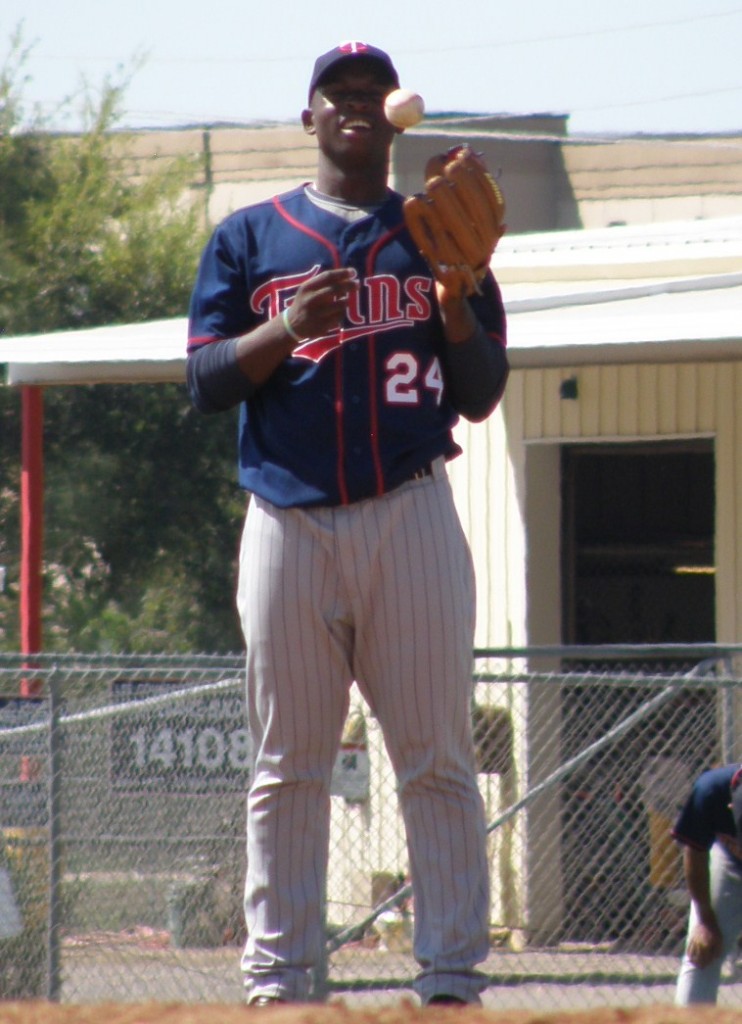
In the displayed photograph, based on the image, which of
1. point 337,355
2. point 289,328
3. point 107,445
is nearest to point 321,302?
point 289,328

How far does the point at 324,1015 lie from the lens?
2.12 m

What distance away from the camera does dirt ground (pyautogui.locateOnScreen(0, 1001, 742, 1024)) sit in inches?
82.0

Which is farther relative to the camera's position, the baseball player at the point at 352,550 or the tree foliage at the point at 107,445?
the tree foliage at the point at 107,445

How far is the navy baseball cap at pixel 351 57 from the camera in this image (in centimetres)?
358

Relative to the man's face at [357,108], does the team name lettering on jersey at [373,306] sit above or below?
below

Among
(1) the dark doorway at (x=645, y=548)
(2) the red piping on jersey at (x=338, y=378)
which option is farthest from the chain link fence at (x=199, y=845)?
(1) the dark doorway at (x=645, y=548)

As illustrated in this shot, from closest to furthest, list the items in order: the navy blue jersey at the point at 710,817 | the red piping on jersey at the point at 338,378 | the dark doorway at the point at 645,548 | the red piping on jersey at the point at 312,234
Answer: the red piping on jersey at the point at 338,378, the red piping on jersey at the point at 312,234, the navy blue jersey at the point at 710,817, the dark doorway at the point at 645,548

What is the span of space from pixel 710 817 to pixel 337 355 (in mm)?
2740

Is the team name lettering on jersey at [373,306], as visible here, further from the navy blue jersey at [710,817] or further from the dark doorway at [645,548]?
the dark doorway at [645,548]

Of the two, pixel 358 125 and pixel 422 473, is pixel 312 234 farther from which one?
pixel 422 473

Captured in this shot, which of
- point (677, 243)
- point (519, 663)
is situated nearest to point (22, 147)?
point (677, 243)

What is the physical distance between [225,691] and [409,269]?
10.1 ft

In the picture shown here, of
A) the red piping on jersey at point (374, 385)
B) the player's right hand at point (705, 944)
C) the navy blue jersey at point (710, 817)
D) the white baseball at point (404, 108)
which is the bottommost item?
the player's right hand at point (705, 944)

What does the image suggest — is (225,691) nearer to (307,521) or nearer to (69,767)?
(69,767)
